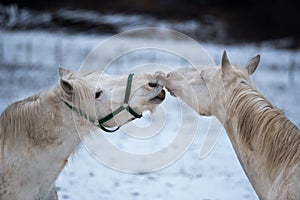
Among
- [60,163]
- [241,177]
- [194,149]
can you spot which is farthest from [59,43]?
[60,163]

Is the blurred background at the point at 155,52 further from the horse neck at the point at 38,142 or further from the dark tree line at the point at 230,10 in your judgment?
the horse neck at the point at 38,142

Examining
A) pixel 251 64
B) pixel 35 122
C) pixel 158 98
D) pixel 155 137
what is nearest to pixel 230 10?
pixel 155 137

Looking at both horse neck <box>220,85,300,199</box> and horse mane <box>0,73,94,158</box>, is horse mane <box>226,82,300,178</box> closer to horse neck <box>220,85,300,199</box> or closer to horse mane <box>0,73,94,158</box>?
horse neck <box>220,85,300,199</box>

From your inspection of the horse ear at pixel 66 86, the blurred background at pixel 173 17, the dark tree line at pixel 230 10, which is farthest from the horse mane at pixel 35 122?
the dark tree line at pixel 230 10

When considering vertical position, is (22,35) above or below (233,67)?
below

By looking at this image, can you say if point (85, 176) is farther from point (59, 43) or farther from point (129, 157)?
point (59, 43)

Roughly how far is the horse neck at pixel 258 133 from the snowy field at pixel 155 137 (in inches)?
53.2

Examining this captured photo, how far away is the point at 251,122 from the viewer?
A: 3820mm

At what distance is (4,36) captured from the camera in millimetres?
27422

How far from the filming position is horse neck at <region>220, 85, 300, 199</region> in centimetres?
367

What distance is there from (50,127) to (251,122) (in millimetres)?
1561

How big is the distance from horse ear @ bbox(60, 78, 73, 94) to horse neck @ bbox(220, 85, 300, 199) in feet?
4.17

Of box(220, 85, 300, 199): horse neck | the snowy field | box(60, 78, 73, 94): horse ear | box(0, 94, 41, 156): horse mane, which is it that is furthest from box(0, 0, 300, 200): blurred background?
box(220, 85, 300, 199): horse neck

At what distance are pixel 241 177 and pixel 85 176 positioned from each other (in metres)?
2.38
